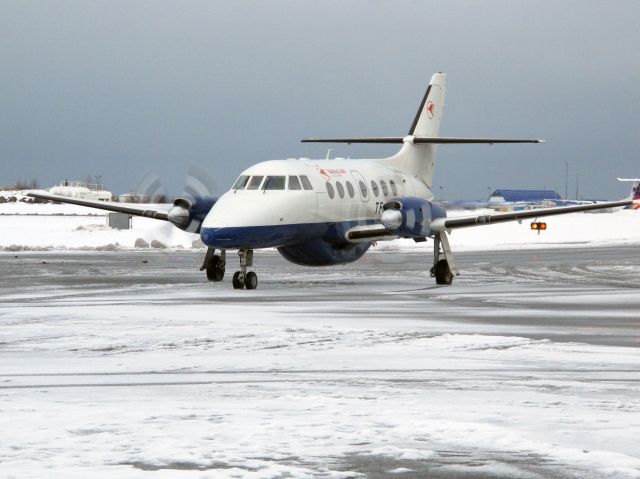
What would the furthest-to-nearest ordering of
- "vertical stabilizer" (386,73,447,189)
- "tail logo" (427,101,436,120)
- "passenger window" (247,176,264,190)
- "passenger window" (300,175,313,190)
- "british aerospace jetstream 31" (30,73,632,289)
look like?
"tail logo" (427,101,436,120) < "vertical stabilizer" (386,73,447,189) < "passenger window" (300,175,313,190) < "passenger window" (247,176,264,190) < "british aerospace jetstream 31" (30,73,632,289)

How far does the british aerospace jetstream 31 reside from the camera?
27469 mm

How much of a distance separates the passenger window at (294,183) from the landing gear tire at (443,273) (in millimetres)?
4532

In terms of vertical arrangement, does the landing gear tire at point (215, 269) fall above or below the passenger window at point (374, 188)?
below

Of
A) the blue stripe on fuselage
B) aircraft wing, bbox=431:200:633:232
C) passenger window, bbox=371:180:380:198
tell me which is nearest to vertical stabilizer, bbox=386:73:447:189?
passenger window, bbox=371:180:380:198

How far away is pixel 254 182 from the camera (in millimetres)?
28625

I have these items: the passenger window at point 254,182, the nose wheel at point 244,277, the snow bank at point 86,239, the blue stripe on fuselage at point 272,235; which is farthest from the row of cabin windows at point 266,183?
the snow bank at point 86,239

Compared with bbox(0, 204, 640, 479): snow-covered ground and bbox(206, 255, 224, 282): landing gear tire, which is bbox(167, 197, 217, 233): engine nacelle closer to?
bbox(206, 255, 224, 282): landing gear tire

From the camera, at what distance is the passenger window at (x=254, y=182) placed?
28453 millimetres

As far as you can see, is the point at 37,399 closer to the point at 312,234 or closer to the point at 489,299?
the point at 489,299

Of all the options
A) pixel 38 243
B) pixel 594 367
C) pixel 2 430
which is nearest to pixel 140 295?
pixel 594 367

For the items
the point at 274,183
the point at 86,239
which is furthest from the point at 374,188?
the point at 86,239

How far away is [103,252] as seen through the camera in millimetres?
51156

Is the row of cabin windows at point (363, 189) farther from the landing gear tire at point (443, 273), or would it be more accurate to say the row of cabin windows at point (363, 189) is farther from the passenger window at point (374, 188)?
the landing gear tire at point (443, 273)

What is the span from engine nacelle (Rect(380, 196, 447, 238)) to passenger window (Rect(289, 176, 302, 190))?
90.4 inches
